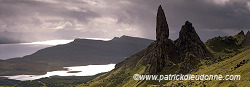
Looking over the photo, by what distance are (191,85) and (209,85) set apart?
21.1 meters

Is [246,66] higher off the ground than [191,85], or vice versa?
[246,66]

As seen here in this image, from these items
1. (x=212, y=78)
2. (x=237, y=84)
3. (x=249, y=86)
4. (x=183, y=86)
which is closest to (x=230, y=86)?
(x=237, y=84)

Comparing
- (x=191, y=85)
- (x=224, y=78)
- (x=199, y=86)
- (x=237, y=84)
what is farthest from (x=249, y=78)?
(x=191, y=85)

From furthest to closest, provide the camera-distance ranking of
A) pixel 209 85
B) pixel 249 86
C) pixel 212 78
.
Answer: pixel 212 78 < pixel 209 85 < pixel 249 86

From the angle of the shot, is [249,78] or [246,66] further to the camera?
[246,66]

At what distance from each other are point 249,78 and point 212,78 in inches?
1726

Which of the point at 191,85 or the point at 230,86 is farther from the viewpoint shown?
the point at 191,85

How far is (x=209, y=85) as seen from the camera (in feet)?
552

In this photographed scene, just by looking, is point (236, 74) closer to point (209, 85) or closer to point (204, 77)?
point (209, 85)

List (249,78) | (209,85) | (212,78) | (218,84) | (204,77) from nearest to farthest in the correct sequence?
(249,78)
(218,84)
(209,85)
(212,78)
(204,77)

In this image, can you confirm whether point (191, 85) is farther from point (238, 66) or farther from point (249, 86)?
point (249, 86)

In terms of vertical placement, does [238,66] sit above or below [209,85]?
above

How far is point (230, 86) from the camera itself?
14038 centimetres

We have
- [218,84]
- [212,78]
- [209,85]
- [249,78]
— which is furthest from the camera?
[212,78]
